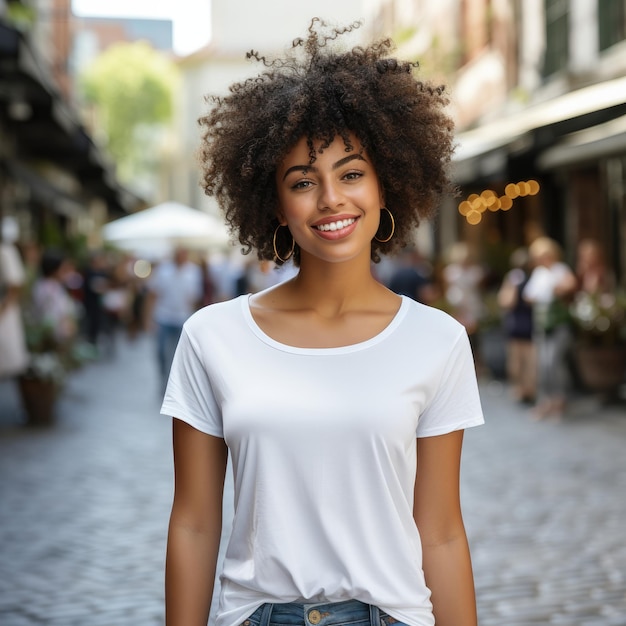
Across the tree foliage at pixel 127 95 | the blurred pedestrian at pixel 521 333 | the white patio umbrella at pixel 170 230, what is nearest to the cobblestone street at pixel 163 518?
the blurred pedestrian at pixel 521 333

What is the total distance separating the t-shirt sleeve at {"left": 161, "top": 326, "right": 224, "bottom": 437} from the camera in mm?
2301

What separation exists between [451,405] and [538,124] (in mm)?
12570

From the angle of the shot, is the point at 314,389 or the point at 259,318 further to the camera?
the point at 259,318

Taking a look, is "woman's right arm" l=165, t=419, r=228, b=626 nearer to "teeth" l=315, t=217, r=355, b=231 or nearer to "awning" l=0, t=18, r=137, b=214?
"teeth" l=315, t=217, r=355, b=231

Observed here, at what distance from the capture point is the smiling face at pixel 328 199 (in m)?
2.32

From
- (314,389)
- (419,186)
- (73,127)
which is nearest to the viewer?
(314,389)

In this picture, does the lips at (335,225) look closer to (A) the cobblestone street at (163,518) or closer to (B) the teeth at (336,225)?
(B) the teeth at (336,225)

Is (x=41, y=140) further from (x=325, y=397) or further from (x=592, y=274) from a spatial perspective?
(x=325, y=397)

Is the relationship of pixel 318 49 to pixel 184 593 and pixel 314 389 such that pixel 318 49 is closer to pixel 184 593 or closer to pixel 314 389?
pixel 314 389

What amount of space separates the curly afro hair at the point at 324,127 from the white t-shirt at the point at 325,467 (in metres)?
0.37

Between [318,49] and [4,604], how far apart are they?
372 centimetres

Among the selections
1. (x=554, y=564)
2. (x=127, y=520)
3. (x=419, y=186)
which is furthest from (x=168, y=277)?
(x=419, y=186)

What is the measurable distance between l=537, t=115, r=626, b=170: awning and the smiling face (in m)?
9.79

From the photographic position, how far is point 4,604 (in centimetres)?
548
